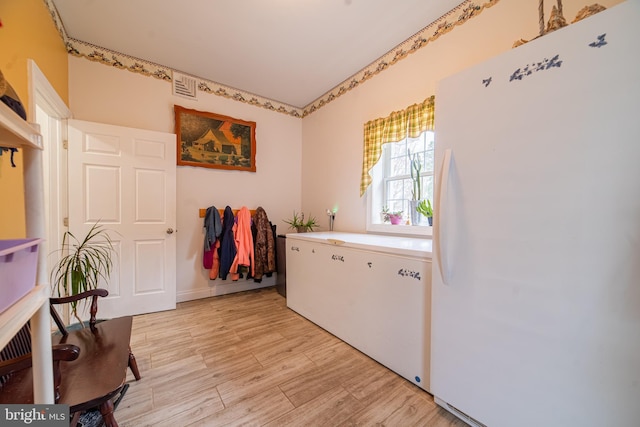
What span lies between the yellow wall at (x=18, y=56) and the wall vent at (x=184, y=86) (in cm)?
103

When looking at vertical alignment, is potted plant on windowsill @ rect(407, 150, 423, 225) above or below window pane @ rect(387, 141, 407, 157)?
below

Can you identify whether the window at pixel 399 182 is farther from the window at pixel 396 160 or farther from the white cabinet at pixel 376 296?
the white cabinet at pixel 376 296

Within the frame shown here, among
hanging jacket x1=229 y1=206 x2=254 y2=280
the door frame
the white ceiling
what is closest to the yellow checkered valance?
the white ceiling

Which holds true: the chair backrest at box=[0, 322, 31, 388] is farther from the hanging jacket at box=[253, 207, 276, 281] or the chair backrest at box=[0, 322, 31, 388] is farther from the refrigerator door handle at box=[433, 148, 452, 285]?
the hanging jacket at box=[253, 207, 276, 281]

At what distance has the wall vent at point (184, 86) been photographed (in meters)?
2.82

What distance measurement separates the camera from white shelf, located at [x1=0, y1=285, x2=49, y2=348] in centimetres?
43

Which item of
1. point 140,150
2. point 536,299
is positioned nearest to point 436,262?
point 536,299

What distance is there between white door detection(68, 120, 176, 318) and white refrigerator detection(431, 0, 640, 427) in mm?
2711

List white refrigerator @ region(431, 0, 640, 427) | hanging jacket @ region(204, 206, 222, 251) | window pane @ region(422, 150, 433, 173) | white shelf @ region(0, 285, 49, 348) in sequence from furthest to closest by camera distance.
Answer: hanging jacket @ region(204, 206, 222, 251) < window pane @ region(422, 150, 433, 173) < white refrigerator @ region(431, 0, 640, 427) < white shelf @ region(0, 285, 49, 348)

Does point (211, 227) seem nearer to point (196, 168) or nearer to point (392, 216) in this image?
point (196, 168)

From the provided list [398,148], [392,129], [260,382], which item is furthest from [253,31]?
[260,382]

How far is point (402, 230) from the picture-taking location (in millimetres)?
2357

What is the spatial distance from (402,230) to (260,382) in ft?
5.57

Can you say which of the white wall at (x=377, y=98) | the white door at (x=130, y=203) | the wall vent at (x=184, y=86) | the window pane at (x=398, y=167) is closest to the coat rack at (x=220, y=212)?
the white door at (x=130, y=203)
